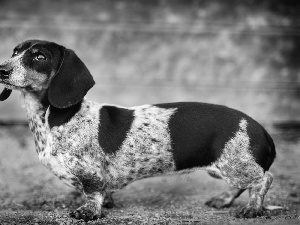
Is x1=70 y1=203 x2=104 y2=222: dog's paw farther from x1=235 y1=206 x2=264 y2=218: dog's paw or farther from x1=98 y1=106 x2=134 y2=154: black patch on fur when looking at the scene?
x1=235 y1=206 x2=264 y2=218: dog's paw

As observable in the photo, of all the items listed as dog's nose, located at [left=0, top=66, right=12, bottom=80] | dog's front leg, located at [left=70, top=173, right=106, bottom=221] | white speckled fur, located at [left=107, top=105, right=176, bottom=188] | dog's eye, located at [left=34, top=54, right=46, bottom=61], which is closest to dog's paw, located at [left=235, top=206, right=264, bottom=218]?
white speckled fur, located at [left=107, top=105, right=176, bottom=188]

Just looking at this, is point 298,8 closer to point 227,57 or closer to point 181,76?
point 227,57

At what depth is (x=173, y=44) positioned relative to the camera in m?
7.17

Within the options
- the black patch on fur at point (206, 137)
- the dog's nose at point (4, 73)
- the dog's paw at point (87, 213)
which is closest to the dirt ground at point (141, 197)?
the dog's paw at point (87, 213)

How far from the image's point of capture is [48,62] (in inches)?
141

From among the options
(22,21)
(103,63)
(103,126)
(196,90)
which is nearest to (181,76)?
(196,90)

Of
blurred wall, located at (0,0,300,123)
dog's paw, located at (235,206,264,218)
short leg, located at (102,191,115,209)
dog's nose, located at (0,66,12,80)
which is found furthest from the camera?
blurred wall, located at (0,0,300,123)

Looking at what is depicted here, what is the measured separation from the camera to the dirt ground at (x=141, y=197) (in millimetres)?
3607

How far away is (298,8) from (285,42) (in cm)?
52

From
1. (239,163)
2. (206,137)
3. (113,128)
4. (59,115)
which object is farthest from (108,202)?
(239,163)

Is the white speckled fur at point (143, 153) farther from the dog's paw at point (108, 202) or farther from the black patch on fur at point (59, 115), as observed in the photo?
the black patch on fur at point (59, 115)

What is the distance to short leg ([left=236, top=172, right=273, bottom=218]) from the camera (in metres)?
3.63

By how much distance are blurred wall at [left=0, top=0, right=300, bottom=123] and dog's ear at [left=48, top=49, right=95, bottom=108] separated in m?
3.52

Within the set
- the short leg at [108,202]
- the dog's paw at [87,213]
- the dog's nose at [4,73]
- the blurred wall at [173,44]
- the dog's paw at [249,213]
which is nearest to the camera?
the dog's nose at [4,73]
